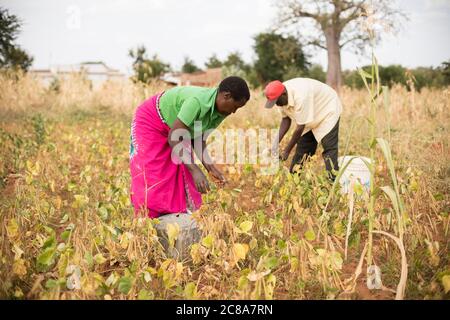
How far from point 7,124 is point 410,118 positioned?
7.04 meters

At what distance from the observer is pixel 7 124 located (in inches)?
269

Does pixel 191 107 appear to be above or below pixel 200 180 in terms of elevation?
above

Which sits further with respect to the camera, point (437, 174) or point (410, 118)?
point (410, 118)

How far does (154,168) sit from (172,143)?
0.87 ft

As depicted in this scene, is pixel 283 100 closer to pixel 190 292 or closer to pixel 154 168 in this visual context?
pixel 154 168

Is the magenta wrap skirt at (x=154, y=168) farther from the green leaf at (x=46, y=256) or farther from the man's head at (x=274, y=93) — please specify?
the man's head at (x=274, y=93)

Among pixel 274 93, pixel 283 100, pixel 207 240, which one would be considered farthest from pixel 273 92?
pixel 207 240

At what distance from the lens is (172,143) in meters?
2.15

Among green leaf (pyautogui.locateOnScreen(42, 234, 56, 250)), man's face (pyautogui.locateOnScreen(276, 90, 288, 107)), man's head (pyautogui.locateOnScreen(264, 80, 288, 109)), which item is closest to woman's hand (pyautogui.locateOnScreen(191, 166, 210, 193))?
green leaf (pyautogui.locateOnScreen(42, 234, 56, 250))

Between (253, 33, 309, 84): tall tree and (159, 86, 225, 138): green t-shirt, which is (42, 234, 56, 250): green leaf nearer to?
(159, 86, 225, 138): green t-shirt

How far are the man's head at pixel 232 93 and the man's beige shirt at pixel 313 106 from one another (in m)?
1.32

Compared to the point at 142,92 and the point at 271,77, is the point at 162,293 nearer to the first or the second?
the point at 142,92

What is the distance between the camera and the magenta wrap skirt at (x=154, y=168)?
7.64ft
